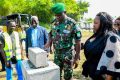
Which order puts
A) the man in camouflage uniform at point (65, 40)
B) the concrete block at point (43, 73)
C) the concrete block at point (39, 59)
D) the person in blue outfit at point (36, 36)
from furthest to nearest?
the person in blue outfit at point (36, 36) < the man in camouflage uniform at point (65, 40) < the concrete block at point (39, 59) < the concrete block at point (43, 73)

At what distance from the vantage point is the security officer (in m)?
7.55

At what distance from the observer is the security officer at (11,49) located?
7.55m

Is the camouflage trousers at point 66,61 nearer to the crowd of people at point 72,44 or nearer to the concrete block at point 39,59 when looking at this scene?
the crowd of people at point 72,44

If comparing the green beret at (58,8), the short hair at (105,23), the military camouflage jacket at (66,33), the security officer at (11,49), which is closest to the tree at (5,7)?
the security officer at (11,49)

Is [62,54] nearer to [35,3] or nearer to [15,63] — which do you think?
[15,63]

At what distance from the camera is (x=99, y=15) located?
4.00 meters

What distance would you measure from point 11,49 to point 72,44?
2174mm

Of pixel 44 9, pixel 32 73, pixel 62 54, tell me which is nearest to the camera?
pixel 32 73

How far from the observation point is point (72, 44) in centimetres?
590

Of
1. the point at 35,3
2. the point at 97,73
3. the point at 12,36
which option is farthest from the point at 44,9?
the point at 97,73

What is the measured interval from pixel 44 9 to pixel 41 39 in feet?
180

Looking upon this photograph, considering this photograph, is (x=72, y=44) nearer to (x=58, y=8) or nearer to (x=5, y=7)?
(x=58, y=8)

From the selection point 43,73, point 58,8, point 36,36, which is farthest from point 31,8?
point 43,73

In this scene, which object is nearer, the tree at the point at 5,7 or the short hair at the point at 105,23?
the short hair at the point at 105,23
